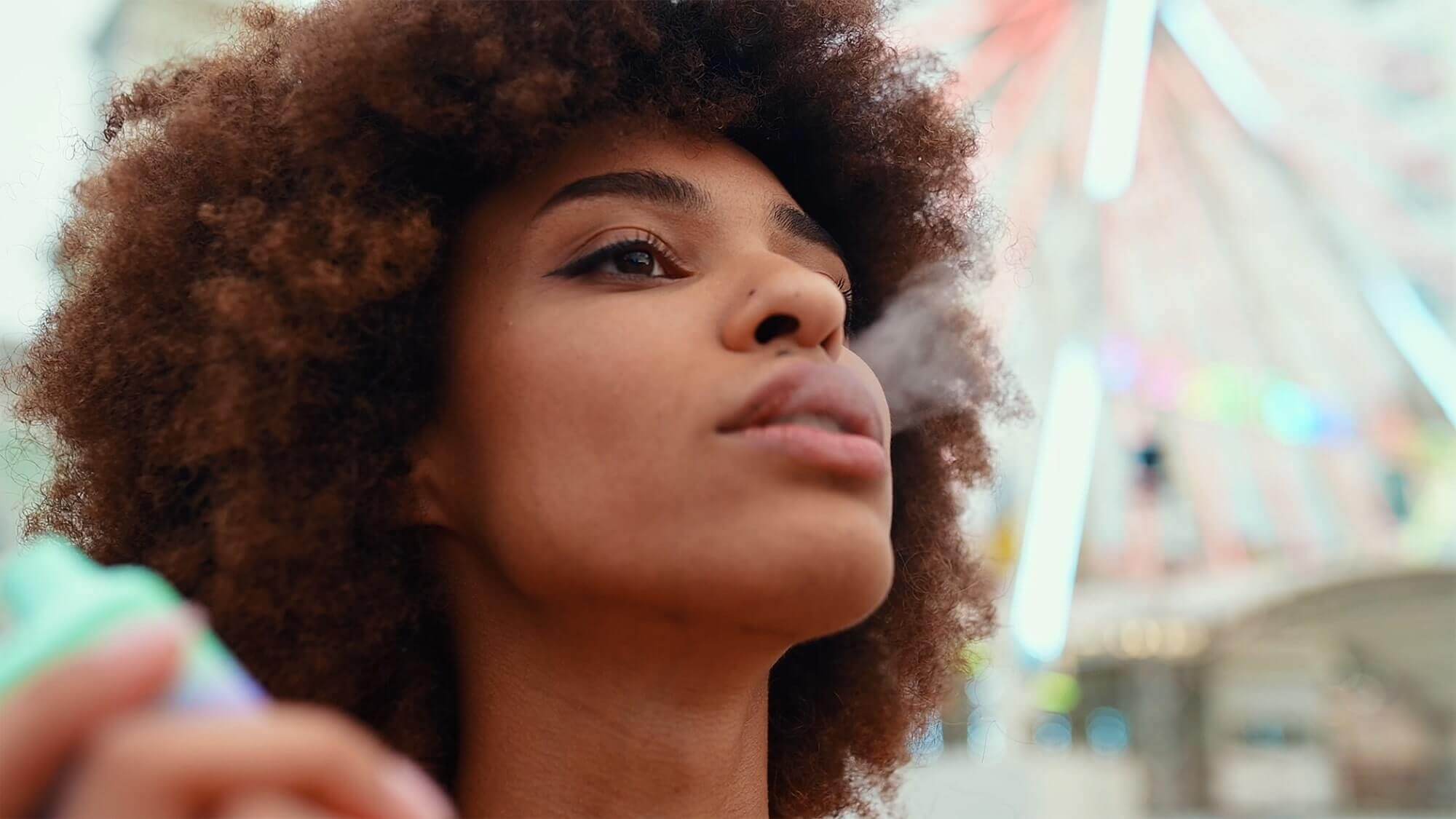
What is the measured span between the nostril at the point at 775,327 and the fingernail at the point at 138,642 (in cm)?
83

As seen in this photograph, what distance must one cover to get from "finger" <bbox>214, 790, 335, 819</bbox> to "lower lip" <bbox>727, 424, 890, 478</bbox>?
69 centimetres

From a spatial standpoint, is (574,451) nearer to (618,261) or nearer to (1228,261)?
(618,261)

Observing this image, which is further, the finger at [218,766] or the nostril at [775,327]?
the nostril at [775,327]

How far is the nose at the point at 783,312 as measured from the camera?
1.41m

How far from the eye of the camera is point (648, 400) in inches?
53.7

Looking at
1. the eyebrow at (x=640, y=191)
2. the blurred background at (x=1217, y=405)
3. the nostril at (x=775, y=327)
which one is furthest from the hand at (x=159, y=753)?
the blurred background at (x=1217, y=405)

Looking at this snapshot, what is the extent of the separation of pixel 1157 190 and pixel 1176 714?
1038 centimetres

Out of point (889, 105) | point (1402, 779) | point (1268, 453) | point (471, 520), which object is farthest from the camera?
point (1402, 779)

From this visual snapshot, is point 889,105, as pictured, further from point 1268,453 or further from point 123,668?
point 1268,453

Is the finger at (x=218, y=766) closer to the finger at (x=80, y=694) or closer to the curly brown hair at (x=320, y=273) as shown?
the finger at (x=80, y=694)

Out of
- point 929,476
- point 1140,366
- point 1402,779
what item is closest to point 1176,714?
point 1402,779

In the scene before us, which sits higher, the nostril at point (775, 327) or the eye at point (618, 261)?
the eye at point (618, 261)

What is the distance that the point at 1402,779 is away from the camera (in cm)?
1734

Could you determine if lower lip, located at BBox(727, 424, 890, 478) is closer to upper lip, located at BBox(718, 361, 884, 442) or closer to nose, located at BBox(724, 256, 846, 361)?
upper lip, located at BBox(718, 361, 884, 442)
